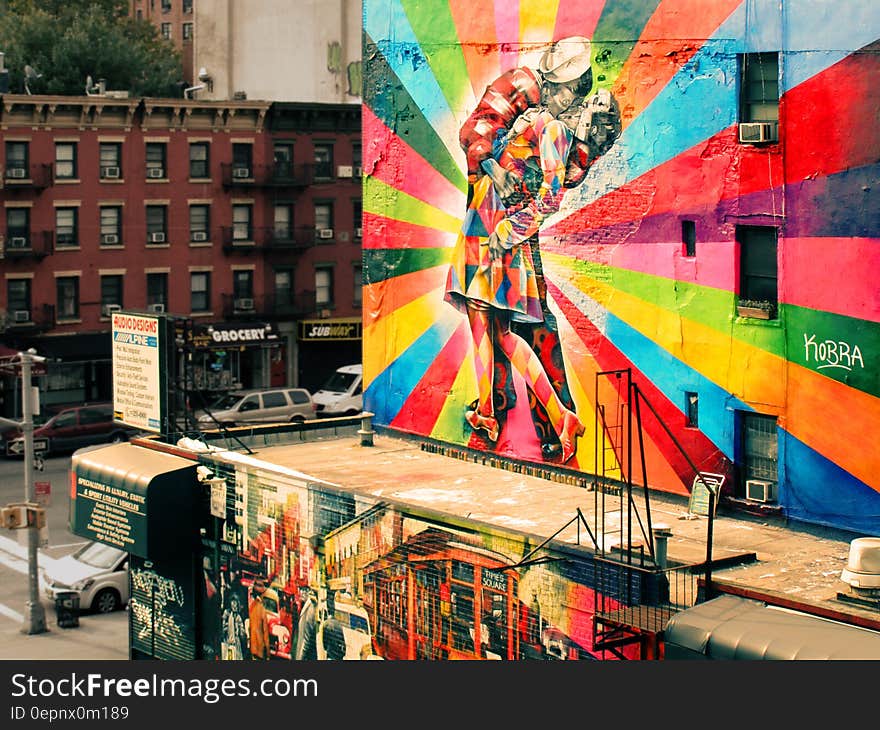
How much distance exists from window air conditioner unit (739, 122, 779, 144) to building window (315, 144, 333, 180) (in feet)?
147

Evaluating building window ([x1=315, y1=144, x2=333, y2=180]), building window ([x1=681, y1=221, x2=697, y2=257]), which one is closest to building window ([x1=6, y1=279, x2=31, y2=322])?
building window ([x1=315, y1=144, x2=333, y2=180])

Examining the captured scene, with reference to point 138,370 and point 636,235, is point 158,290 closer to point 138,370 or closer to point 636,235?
point 138,370

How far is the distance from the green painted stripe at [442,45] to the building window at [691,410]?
326 inches

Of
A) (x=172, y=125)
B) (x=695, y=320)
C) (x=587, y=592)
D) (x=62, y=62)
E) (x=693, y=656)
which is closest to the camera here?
(x=693, y=656)

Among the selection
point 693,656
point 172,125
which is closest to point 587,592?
point 693,656

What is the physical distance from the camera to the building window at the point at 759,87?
24953mm

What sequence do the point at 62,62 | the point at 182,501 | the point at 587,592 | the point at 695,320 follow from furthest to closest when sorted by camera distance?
the point at 62,62 < the point at 182,501 < the point at 695,320 < the point at 587,592

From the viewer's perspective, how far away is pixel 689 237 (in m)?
26.5

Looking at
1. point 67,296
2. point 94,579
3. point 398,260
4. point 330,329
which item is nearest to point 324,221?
point 330,329

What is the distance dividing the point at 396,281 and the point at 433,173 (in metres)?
2.55

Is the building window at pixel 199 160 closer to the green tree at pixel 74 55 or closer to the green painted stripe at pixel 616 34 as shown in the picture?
the green tree at pixel 74 55

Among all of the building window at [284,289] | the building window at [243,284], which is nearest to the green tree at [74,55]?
the building window at [243,284]

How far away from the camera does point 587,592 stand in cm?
2319

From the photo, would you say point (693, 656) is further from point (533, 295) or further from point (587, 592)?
point (533, 295)
